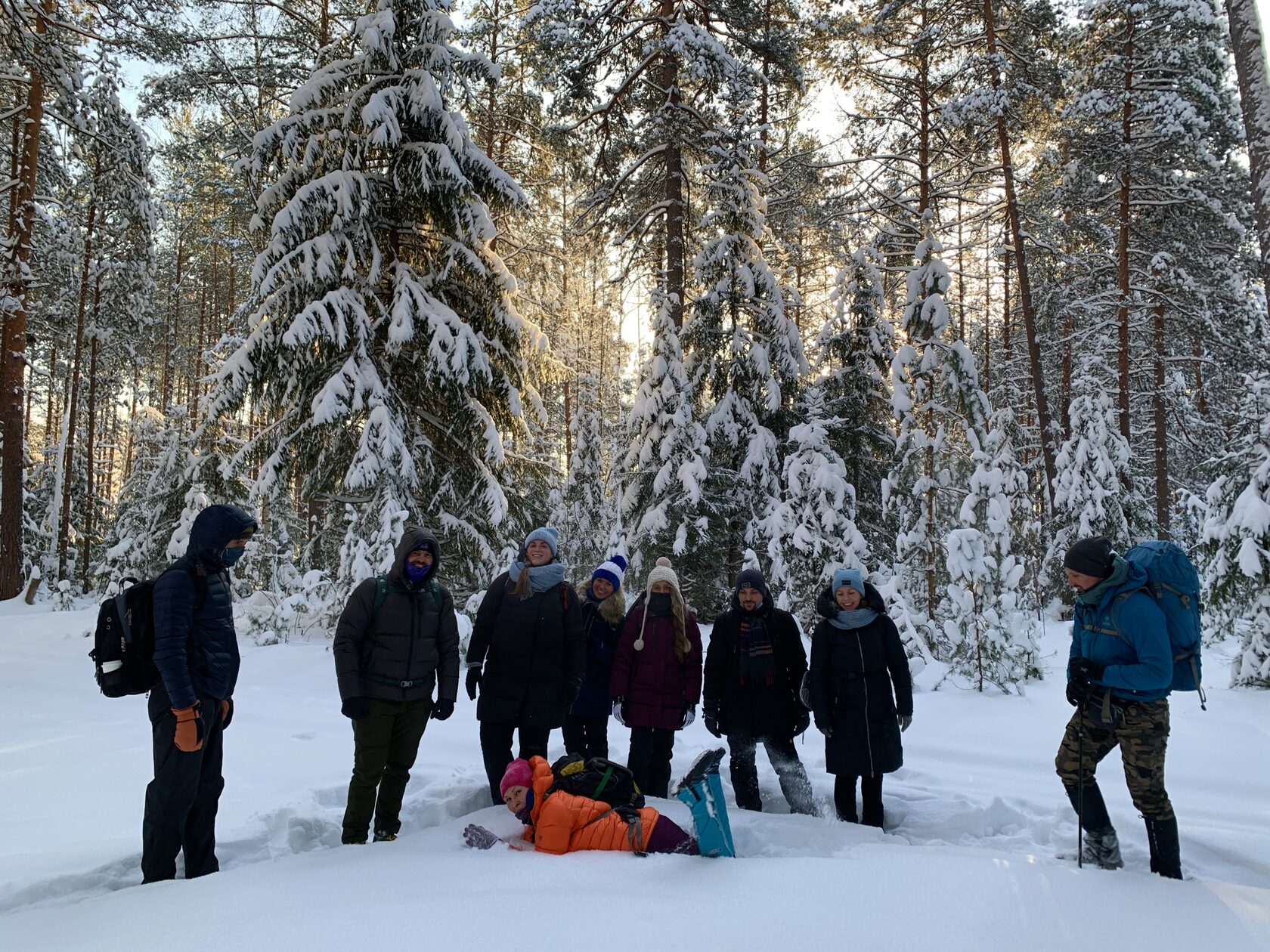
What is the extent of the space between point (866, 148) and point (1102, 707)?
42.7 feet

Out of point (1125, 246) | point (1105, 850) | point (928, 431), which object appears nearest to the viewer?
point (1105, 850)

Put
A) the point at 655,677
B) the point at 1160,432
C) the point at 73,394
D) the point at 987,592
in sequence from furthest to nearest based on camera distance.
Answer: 1. the point at 73,394
2. the point at 1160,432
3. the point at 987,592
4. the point at 655,677

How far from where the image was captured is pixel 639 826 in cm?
396

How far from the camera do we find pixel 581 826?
13.3ft

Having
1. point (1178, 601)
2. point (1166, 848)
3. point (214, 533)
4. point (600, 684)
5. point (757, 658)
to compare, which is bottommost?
point (1166, 848)

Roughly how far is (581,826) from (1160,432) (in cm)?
2039

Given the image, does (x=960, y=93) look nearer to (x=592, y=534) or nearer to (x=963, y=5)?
(x=963, y=5)

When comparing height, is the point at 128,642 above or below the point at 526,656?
above

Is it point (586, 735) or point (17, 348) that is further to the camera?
point (17, 348)

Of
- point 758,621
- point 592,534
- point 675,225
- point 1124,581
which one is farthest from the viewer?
point 592,534

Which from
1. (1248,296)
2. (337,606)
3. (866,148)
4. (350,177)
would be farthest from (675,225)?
(1248,296)

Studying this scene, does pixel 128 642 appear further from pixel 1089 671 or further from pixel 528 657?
pixel 1089 671

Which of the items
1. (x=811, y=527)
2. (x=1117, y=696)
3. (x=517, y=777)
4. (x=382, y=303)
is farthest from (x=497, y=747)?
(x=382, y=303)

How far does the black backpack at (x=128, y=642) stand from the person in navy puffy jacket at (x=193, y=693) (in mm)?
95
